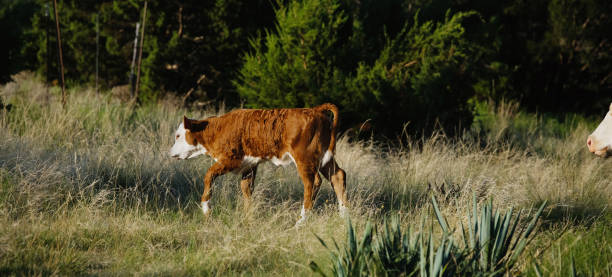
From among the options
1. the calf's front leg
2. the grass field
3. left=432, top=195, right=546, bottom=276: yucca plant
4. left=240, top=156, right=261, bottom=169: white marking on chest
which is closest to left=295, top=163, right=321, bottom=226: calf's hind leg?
the grass field

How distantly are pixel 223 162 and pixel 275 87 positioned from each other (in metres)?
3.11

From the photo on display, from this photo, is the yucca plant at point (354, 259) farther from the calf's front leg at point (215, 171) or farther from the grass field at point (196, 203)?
the calf's front leg at point (215, 171)

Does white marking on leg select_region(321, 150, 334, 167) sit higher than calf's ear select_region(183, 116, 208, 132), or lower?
lower

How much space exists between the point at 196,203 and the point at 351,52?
162 inches

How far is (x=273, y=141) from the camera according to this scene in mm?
4469

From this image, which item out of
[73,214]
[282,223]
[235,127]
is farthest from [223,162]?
[73,214]

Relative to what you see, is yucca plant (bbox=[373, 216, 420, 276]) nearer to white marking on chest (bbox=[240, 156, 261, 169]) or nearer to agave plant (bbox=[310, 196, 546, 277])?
agave plant (bbox=[310, 196, 546, 277])

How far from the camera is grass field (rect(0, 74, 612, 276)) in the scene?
371 centimetres

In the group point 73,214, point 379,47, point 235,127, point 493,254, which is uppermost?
point 379,47

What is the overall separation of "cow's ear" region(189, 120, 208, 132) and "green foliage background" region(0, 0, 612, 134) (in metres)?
1.82

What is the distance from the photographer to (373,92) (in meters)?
7.30

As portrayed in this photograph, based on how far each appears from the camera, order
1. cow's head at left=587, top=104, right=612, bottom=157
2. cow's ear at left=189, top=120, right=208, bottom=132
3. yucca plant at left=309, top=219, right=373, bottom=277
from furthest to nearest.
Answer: cow's ear at left=189, top=120, right=208, bottom=132 < cow's head at left=587, top=104, right=612, bottom=157 < yucca plant at left=309, top=219, right=373, bottom=277

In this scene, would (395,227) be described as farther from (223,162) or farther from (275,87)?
(275,87)

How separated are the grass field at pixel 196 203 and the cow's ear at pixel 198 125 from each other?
699 millimetres
